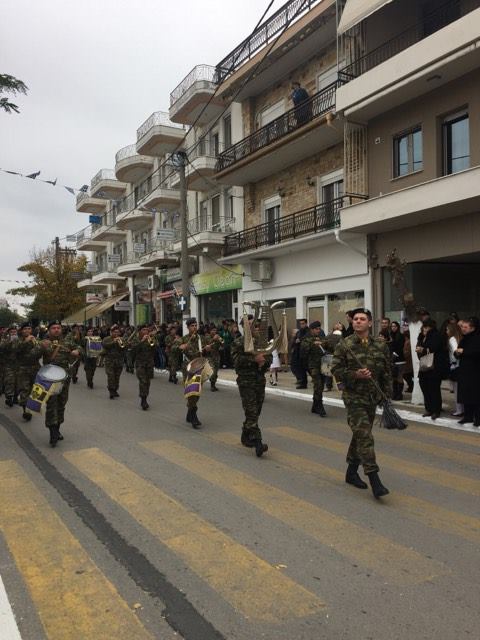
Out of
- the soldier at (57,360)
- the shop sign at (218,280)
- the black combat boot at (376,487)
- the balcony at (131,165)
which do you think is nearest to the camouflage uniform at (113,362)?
the soldier at (57,360)

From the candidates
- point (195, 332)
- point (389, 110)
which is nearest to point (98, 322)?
point (389, 110)

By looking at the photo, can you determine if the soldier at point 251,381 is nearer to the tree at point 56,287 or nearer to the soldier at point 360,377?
the soldier at point 360,377

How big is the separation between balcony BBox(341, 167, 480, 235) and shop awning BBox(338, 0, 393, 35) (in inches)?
178

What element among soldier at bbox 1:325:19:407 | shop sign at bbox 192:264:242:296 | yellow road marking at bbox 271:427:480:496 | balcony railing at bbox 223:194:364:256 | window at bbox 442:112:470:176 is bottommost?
yellow road marking at bbox 271:427:480:496

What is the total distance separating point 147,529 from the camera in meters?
4.81

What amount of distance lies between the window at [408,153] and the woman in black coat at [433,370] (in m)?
6.86

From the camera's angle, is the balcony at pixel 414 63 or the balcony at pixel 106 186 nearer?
the balcony at pixel 414 63

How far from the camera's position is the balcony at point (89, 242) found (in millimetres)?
46381

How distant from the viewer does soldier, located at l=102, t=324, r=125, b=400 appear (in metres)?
13.5

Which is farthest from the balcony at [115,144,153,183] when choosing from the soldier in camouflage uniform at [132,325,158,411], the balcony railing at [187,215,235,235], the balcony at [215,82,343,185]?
the soldier in camouflage uniform at [132,325,158,411]

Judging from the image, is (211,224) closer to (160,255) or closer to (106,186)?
(160,255)

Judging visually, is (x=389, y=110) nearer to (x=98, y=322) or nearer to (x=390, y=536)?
(x=390, y=536)

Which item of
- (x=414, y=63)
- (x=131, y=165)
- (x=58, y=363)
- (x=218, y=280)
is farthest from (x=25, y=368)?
(x=131, y=165)

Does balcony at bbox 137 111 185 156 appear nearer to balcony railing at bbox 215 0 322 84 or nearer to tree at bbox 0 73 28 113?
balcony railing at bbox 215 0 322 84
